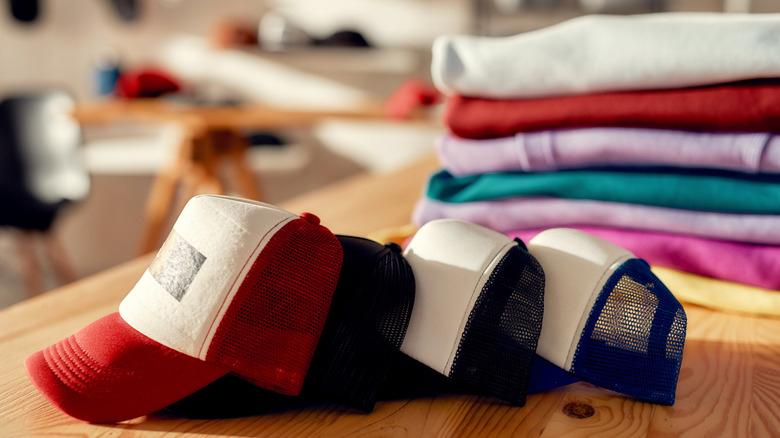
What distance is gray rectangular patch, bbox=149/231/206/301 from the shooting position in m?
0.35

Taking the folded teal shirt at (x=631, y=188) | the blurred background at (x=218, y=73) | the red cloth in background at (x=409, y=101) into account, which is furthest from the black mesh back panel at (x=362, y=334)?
the blurred background at (x=218, y=73)

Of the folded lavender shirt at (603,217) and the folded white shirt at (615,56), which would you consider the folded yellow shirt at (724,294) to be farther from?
the folded white shirt at (615,56)

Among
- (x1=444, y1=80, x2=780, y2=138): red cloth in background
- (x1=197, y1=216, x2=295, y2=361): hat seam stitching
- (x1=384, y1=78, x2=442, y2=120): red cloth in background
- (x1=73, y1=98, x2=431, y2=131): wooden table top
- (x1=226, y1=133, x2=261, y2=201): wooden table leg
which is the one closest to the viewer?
(x1=197, y1=216, x2=295, y2=361): hat seam stitching

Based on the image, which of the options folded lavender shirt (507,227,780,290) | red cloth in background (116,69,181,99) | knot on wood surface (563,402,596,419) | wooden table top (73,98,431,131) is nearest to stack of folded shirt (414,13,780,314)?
folded lavender shirt (507,227,780,290)

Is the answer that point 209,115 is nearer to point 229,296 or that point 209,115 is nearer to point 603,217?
point 603,217

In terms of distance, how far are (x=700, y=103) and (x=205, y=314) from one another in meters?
0.40

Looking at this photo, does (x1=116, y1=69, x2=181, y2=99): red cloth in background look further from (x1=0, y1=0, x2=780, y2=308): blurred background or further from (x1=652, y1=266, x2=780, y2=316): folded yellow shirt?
(x1=652, y1=266, x2=780, y2=316): folded yellow shirt

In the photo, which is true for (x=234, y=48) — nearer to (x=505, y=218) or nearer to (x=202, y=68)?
(x=202, y=68)

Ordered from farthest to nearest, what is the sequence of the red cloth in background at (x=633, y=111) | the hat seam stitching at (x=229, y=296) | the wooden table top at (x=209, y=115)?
the wooden table top at (x=209, y=115) < the red cloth in background at (x=633, y=111) < the hat seam stitching at (x=229, y=296)

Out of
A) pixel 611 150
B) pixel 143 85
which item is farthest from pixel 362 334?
pixel 143 85

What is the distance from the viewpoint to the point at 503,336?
37 centimetres

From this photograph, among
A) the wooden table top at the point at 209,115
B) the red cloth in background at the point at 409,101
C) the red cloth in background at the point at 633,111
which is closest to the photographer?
the red cloth in background at the point at 633,111

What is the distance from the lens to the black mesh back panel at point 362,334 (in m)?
0.35

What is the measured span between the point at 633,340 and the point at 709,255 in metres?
0.19
